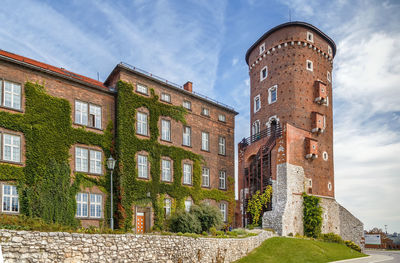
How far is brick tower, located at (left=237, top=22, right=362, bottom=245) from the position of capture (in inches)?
1382

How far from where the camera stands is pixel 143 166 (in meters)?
27.7

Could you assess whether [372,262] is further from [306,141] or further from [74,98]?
[74,98]

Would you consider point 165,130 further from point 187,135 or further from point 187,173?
point 187,173

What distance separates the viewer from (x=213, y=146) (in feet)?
111

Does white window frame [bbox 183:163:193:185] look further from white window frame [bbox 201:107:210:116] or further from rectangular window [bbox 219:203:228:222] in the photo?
white window frame [bbox 201:107:210:116]

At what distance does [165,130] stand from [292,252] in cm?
1302

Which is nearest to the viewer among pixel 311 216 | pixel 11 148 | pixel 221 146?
pixel 11 148

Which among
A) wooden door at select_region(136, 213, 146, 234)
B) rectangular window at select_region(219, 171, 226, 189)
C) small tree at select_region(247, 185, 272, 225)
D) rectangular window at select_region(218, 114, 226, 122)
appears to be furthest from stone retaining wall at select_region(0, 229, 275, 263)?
rectangular window at select_region(218, 114, 226, 122)

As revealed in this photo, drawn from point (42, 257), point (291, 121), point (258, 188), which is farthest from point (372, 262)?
point (42, 257)

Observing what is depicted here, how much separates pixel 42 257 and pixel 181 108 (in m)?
19.3

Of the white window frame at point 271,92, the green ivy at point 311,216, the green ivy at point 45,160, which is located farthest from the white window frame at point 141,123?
the white window frame at point 271,92

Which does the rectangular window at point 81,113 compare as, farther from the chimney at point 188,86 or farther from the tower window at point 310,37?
the tower window at point 310,37

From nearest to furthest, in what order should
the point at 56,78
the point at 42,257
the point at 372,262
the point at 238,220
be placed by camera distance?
the point at 42,257, the point at 56,78, the point at 372,262, the point at 238,220

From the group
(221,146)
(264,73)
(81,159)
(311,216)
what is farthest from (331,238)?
(81,159)
